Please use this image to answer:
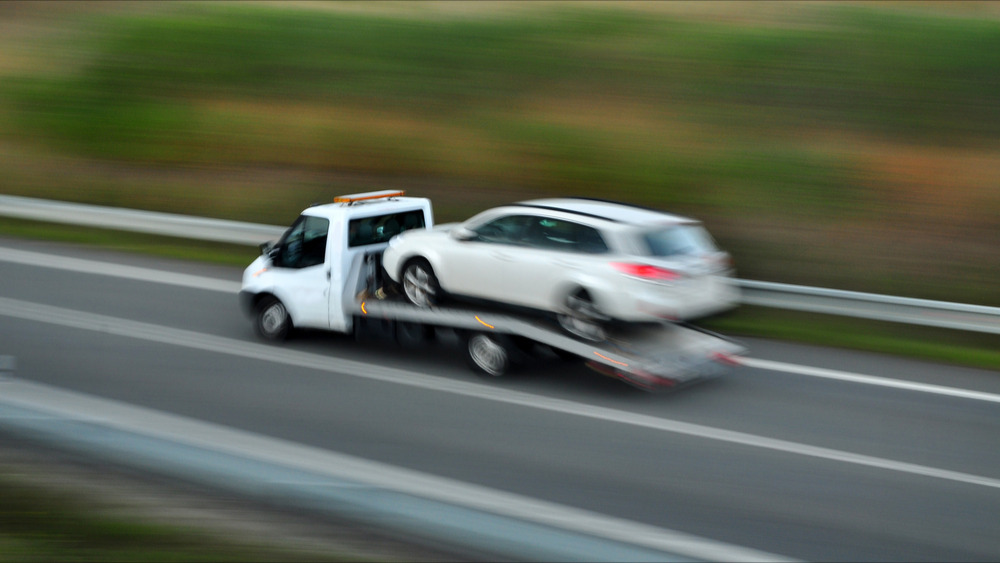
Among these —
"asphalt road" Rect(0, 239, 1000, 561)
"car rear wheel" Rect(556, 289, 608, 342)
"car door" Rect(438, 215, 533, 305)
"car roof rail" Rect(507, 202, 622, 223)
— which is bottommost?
"asphalt road" Rect(0, 239, 1000, 561)

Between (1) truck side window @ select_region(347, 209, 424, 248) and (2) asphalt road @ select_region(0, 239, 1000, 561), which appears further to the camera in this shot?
(1) truck side window @ select_region(347, 209, 424, 248)

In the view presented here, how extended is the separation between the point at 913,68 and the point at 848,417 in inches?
407

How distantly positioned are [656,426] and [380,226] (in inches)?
154

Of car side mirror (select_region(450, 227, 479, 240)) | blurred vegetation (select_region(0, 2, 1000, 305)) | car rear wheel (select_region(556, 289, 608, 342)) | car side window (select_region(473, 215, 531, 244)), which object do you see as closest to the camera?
car rear wheel (select_region(556, 289, 608, 342))

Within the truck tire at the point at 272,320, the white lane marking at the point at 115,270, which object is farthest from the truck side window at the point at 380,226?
the white lane marking at the point at 115,270

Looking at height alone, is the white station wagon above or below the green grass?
above

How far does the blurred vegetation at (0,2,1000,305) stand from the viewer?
14.2 meters

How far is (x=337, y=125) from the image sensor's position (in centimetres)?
1928

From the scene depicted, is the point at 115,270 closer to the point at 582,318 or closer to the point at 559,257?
the point at 559,257

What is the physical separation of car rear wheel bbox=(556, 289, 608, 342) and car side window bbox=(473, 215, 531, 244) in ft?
2.86

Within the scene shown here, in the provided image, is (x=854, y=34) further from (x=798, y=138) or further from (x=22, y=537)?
(x=22, y=537)

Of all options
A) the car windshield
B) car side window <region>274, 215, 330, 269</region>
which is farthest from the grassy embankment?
car side window <region>274, 215, 330, 269</region>

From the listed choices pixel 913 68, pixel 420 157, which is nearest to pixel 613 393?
pixel 420 157

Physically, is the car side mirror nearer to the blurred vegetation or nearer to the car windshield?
the car windshield
